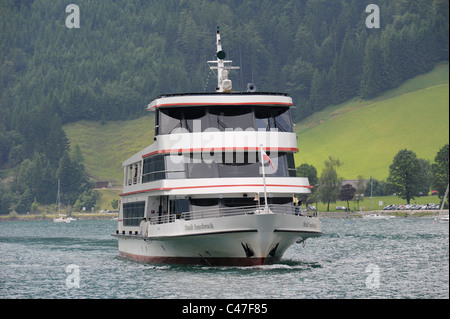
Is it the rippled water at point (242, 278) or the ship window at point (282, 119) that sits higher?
the ship window at point (282, 119)

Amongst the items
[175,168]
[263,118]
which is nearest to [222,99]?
[263,118]

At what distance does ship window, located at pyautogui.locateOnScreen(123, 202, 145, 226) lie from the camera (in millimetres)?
53256

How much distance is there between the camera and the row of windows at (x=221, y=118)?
48219 millimetres

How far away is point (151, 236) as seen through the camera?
160ft

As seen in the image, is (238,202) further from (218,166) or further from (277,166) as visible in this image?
(277,166)

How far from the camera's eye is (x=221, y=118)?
48.4 metres

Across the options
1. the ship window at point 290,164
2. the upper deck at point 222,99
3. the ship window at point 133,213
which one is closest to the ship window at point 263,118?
the upper deck at point 222,99

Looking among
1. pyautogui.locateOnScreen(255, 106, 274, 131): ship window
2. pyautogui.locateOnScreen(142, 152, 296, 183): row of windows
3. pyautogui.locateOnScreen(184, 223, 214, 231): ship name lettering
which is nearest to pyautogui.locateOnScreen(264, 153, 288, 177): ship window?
pyautogui.locateOnScreen(142, 152, 296, 183): row of windows

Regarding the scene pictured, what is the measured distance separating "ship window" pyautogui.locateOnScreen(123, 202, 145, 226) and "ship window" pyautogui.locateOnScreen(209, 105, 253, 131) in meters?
8.13

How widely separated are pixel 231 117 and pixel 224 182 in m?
4.39

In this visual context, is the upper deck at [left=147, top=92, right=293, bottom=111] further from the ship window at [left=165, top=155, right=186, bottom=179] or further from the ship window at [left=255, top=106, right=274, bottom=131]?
the ship window at [left=165, top=155, right=186, bottom=179]

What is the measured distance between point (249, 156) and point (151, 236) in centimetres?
742

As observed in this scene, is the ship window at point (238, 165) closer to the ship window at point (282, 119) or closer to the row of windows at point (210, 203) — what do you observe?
the row of windows at point (210, 203)

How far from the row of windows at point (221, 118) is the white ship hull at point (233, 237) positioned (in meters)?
5.82
